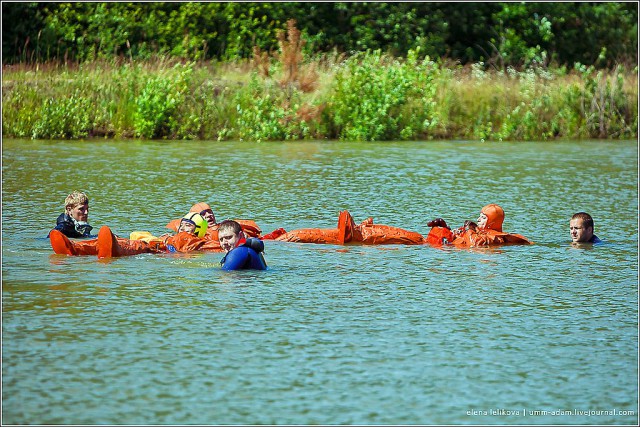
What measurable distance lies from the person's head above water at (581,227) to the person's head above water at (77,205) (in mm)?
4805

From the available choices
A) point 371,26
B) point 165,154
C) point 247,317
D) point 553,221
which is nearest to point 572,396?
point 247,317

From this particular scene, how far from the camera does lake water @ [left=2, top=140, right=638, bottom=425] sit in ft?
20.9

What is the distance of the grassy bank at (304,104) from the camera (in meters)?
22.7

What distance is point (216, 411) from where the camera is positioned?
6180 millimetres

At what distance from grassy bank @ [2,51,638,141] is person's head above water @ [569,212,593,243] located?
11437 millimetres

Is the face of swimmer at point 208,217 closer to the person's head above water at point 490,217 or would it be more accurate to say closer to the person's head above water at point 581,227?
the person's head above water at point 490,217

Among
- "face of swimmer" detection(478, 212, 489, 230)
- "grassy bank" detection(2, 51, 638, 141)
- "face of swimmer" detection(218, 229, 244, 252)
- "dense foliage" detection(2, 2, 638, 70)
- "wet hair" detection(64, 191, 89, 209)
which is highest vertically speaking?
"dense foliage" detection(2, 2, 638, 70)

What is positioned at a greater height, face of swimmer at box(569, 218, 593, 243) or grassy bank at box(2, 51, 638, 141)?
grassy bank at box(2, 51, 638, 141)

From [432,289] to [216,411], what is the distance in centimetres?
364

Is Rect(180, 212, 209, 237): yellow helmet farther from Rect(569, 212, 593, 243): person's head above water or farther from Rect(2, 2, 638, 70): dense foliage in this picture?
Rect(2, 2, 638, 70): dense foliage

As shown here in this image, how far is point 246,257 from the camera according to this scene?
10.0 metres

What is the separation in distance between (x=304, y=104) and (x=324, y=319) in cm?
1509

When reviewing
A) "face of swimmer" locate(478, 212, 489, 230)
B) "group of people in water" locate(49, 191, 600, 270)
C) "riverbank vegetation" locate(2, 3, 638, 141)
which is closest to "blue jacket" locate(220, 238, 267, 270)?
"group of people in water" locate(49, 191, 600, 270)

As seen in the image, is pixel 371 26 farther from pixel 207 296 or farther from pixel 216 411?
pixel 216 411
